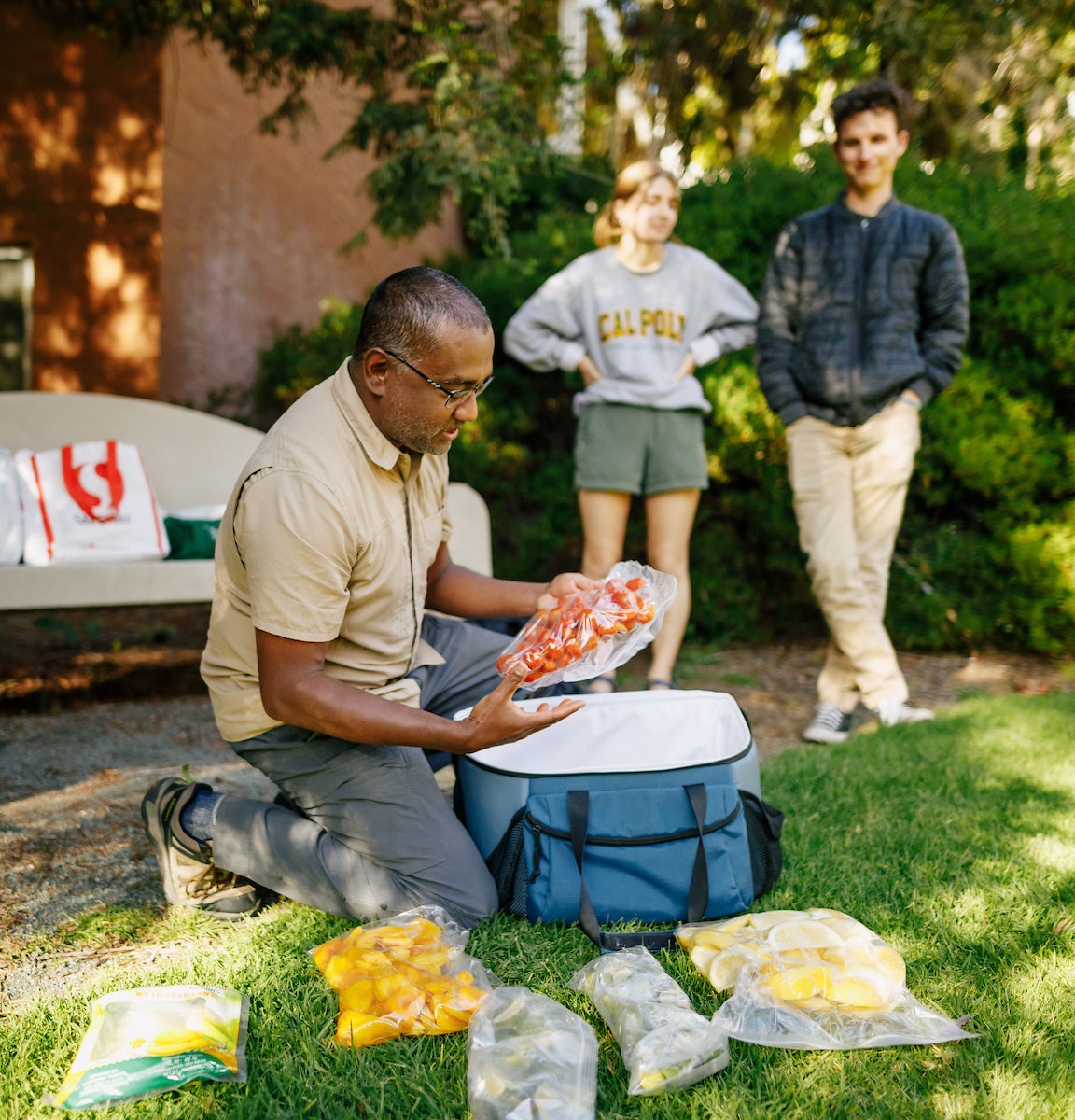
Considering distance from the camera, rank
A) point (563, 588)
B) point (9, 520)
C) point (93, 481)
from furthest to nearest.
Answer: point (93, 481)
point (9, 520)
point (563, 588)

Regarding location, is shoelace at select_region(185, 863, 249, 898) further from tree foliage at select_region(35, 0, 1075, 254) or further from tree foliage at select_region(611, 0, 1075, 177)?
tree foliage at select_region(611, 0, 1075, 177)

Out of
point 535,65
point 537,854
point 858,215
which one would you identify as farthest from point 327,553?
point 535,65

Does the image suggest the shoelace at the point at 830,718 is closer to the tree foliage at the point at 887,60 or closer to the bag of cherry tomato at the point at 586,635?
the bag of cherry tomato at the point at 586,635

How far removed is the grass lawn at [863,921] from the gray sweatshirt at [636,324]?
1945mm

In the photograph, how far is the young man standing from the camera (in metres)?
4.41

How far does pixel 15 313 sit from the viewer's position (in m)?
6.96

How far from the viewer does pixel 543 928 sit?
8.58 feet

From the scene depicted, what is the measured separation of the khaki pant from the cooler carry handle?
6.97 feet

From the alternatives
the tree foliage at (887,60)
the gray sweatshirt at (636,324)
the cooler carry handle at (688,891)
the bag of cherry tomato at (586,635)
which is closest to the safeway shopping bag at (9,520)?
the gray sweatshirt at (636,324)

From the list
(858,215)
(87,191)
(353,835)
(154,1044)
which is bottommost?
(154,1044)

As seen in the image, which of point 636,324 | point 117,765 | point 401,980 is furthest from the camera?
point 636,324

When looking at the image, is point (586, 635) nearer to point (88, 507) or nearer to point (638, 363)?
point (638, 363)

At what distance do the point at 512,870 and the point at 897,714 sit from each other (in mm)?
2415

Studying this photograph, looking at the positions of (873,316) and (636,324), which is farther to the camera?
(636,324)
